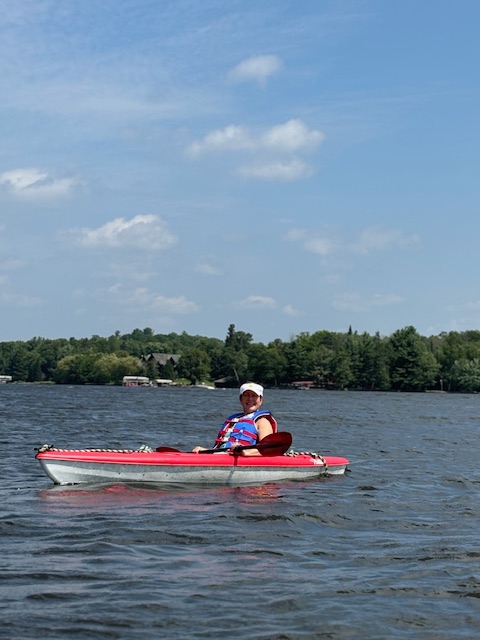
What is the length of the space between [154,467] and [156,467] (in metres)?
0.03

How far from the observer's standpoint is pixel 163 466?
1409cm

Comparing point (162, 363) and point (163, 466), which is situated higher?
point (162, 363)

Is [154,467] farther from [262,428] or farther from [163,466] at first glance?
[262,428]

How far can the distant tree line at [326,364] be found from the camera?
121875mm

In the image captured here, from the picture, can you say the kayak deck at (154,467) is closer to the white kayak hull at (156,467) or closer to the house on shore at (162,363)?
the white kayak hull at (156,467)

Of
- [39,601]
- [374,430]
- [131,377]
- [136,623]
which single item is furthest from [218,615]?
[131,377]

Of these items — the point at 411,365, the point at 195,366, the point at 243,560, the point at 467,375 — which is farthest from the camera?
the point at 195,366

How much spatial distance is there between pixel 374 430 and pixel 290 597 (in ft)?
86.5

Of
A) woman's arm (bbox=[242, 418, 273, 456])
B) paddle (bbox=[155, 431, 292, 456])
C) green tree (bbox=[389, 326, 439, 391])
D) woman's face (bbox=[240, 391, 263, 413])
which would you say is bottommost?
paddle (bbox=[155, 431, 292, 456])

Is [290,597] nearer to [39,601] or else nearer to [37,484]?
[39,601]

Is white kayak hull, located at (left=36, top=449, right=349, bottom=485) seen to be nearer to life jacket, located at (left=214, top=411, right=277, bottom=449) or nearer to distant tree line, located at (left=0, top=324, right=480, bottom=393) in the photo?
life jacket, located at (left=214, top=411, right=277, bottom=449)

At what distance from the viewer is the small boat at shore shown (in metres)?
13.8

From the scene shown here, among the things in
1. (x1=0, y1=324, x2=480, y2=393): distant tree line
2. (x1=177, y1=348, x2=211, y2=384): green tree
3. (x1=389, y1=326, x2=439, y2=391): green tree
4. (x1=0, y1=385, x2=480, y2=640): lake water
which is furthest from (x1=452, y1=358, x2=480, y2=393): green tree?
(x1=0, y1=385, x2=480, y2=640): lake water

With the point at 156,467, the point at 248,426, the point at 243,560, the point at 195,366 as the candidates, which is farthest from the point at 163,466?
the point at 195,366
